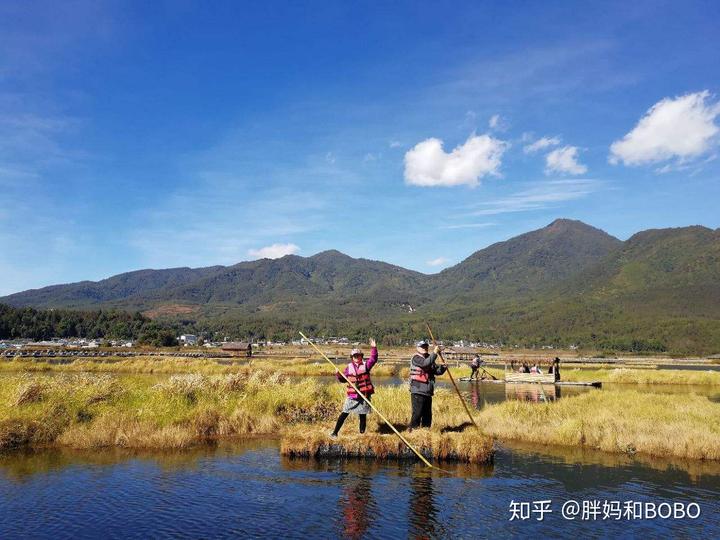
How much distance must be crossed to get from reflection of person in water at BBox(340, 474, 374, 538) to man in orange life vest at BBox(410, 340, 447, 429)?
3332 mm

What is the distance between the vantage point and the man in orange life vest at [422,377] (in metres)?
16.3

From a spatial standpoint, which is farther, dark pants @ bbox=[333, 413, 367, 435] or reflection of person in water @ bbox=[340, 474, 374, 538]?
dark pants @ bbox=[333, 413, 367, 435]

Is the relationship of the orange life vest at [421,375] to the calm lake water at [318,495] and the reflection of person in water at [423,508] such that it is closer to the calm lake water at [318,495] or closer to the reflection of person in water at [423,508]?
the calm lake water at [318,495]

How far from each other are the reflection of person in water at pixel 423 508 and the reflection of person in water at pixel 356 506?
3.25 feet

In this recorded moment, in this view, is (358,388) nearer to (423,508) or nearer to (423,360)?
(423,360)

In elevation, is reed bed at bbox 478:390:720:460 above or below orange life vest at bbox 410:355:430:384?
below

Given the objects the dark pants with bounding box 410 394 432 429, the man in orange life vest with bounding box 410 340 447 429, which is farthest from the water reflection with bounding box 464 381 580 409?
the man in orange life vest with bounding box 410 340 447 429

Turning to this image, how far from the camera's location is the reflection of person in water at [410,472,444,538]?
35.7ft

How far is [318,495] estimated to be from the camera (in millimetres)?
12953

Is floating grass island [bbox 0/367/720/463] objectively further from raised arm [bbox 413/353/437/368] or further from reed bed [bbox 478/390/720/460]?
raised arm [bbox 413/353/437/368]

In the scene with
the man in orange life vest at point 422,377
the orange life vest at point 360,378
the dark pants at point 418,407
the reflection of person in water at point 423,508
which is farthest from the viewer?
the dark pants at point 418,407

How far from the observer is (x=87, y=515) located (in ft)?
38.1

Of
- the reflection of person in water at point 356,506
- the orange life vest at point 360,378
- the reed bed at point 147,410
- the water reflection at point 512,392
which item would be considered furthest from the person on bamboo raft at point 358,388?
the water reflection at point 512,392

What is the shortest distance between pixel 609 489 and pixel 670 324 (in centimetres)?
19367
